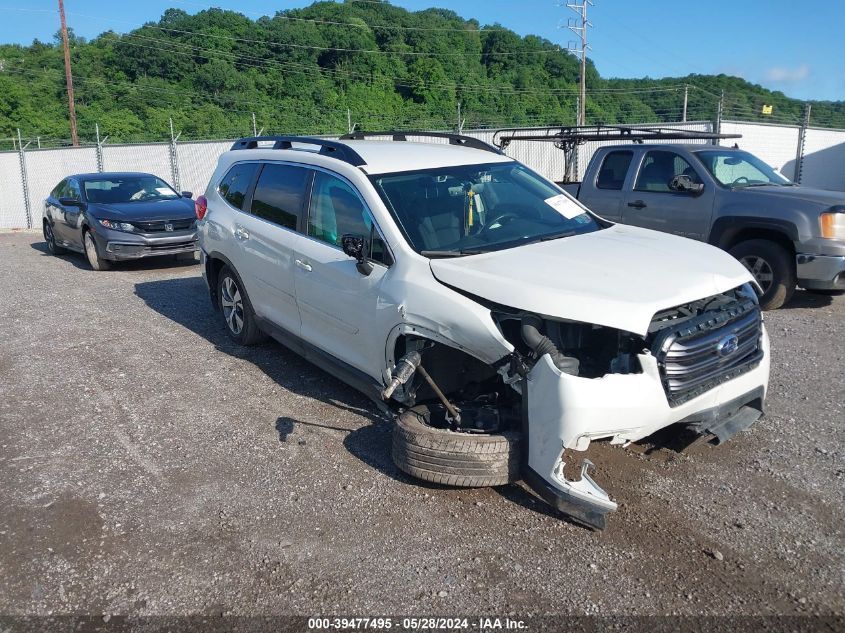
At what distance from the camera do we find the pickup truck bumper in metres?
7.41

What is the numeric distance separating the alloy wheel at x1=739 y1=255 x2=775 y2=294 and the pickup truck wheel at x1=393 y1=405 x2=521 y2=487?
5.32m

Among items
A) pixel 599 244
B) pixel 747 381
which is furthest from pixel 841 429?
pixel 599 244

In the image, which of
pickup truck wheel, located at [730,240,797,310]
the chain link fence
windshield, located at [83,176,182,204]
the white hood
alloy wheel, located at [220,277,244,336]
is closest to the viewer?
the white hood

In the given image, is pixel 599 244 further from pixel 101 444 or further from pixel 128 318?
pixel 128 318

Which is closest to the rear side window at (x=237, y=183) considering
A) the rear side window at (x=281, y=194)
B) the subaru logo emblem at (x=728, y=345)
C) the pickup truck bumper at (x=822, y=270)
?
the rear side window at (x=281, y=194)

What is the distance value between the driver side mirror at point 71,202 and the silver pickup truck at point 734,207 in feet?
26.6

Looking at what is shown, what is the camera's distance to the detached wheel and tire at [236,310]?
6.43 m

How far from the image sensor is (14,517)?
394cm

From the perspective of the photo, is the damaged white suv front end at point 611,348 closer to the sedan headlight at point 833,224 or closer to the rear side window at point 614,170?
the sedan headlight at point 833,224

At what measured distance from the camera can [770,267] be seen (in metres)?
7.89

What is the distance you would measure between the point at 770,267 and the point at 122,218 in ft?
30.1

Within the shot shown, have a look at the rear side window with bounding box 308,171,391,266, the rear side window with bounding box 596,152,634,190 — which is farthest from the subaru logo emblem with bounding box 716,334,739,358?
the rear side window with bounding box 596,152,634,190

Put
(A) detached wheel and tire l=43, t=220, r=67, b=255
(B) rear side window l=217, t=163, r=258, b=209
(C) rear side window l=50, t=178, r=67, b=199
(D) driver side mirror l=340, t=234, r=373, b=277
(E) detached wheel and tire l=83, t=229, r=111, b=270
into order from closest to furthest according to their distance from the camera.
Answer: (D) driver side mirror l=340, t=234, r=373, b=277, (B) rear side window l=217, t=163, r=258, b=209, (E) detached wheel and tire l=83, t=229, r=111, b=270, (C) rear side window l=50, t=178, r=67, b=199, (A) detached wheel and tire l=43, t=220, r=67, b=255

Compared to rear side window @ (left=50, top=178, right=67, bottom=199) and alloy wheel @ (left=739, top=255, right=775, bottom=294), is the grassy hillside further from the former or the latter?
alloy wheel @ (left=739, top=255, right=775, bottom=294)
